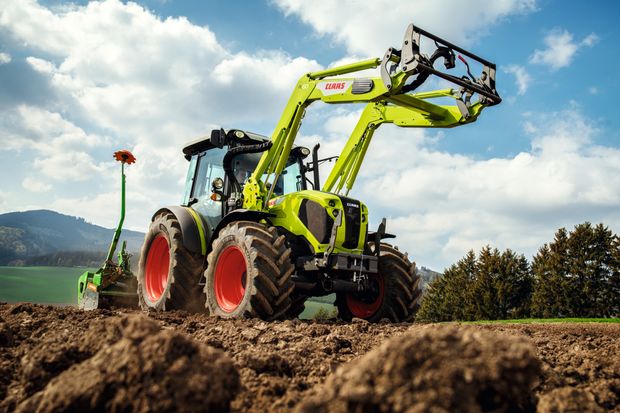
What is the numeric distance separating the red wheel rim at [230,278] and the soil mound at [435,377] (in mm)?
4975

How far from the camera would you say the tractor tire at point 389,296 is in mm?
7254

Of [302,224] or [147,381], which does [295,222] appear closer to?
[302,224]

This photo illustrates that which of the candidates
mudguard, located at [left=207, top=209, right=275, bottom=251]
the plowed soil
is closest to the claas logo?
mudguard, located at [left=207, top=209, right=275, bottom=251]

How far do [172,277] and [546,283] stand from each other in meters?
34.3

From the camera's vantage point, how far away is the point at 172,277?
7.36 m

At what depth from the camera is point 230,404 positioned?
2.04m

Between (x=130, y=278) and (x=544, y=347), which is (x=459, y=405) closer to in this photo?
(x=544, y=347)

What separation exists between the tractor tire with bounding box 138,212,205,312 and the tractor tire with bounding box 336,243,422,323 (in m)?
2.29

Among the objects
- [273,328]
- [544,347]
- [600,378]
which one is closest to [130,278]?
[273,328]

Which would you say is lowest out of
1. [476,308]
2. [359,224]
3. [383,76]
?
[476,308]

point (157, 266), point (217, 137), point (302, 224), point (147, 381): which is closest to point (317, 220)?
point (302, 224)

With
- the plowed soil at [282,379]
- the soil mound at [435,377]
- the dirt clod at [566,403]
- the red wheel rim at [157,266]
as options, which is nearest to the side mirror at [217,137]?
the red wheel rim at [157,266]

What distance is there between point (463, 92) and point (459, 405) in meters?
6.19

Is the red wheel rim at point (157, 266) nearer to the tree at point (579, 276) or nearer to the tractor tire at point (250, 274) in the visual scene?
the tractor tire at point (250, 274)
